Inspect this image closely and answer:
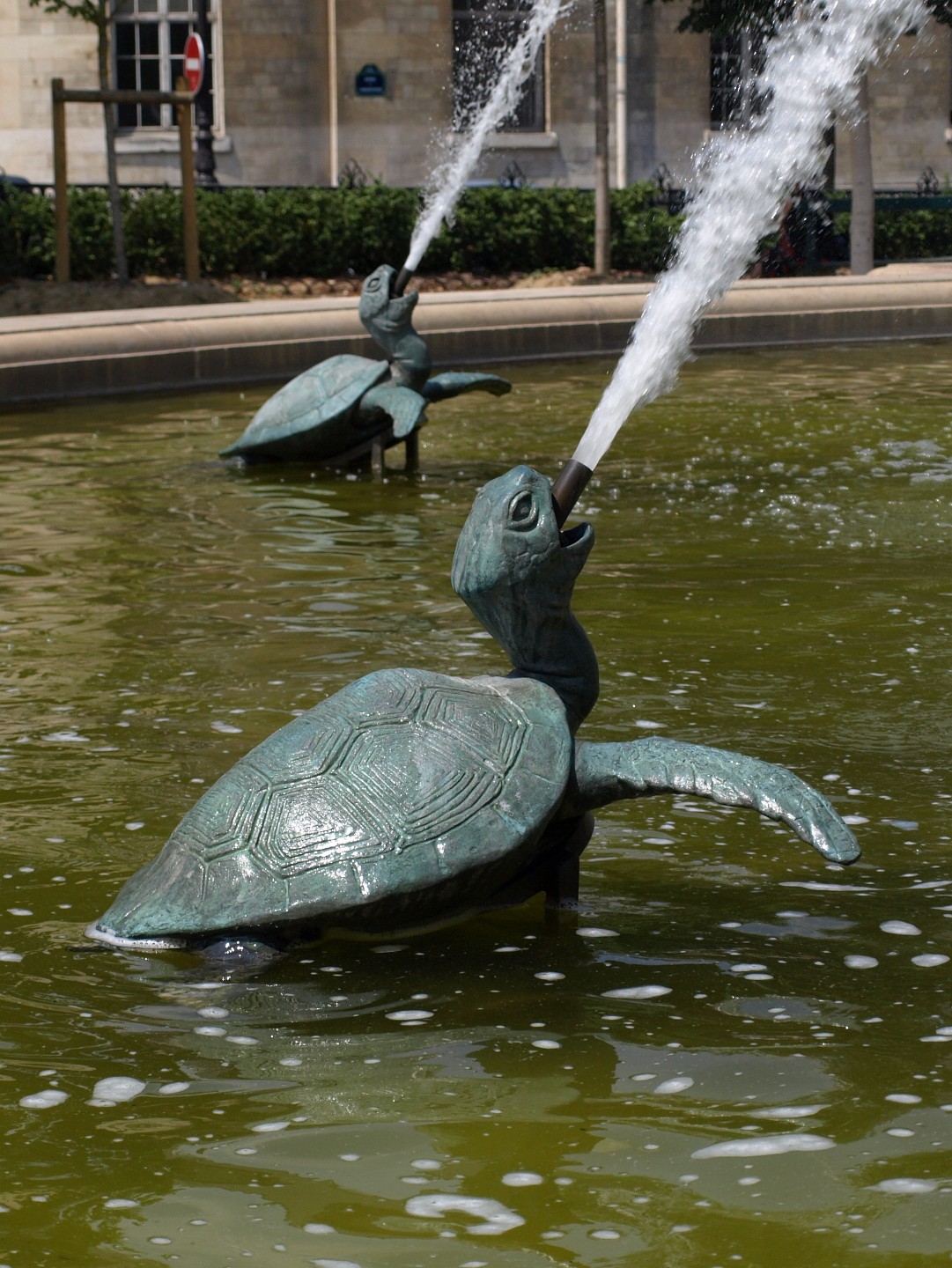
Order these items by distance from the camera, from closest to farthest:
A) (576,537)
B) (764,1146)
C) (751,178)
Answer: (764,1146) < (576,537) < (751,178)

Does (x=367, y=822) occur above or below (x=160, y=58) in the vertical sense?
below

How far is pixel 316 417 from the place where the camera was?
10.9m

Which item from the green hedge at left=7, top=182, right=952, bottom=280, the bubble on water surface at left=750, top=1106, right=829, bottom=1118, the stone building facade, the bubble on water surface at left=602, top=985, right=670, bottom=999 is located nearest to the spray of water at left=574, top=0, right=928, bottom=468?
the green hedge at left=7, top=182, right=952, bottom=280

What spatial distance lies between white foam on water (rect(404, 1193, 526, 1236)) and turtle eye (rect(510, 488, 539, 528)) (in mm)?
1589

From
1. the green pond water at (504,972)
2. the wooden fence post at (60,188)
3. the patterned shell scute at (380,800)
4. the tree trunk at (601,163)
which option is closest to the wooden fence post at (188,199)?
the wooden fence post at (60,188)

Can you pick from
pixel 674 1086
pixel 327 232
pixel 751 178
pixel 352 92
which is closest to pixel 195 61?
pixel 352 92

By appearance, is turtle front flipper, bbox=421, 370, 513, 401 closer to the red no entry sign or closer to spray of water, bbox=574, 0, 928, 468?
spray of water, bbox=574, 0, 928, 468

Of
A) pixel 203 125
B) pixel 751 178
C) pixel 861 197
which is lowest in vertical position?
pixel 751 178

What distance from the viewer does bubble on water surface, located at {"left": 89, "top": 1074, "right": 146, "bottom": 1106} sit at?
3672 mm

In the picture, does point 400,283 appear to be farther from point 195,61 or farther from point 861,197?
point 195,61

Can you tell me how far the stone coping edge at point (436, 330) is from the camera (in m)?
14.3

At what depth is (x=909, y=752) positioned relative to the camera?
5.85 m

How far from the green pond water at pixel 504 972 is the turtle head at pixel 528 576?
611 millimetres

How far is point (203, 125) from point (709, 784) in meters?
25.5
